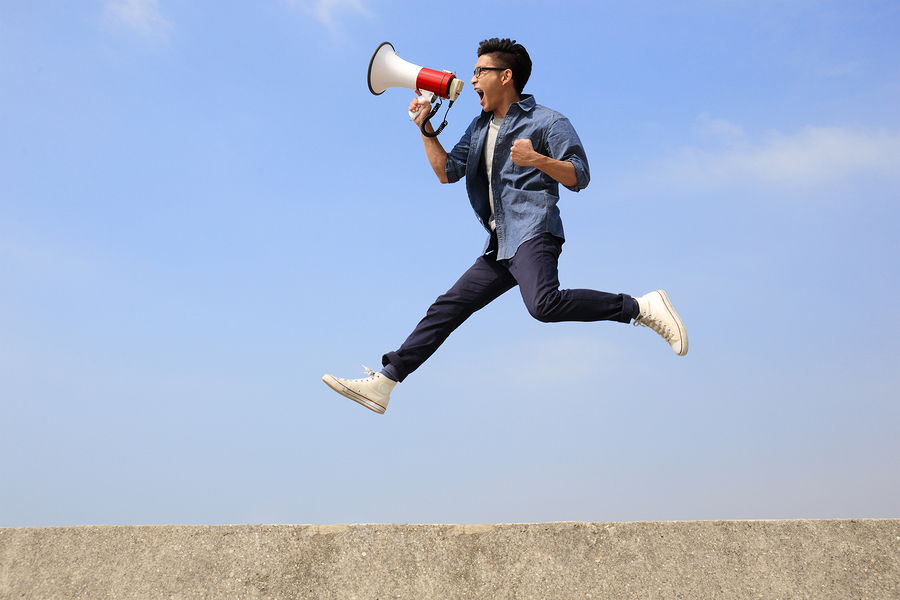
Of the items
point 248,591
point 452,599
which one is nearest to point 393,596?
point 452,599

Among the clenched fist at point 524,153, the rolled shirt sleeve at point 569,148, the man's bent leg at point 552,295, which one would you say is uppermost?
the rolled shirt sleeve at point 569,148

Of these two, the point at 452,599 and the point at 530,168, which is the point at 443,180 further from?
the point at 452,599

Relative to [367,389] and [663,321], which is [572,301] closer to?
[663,321]

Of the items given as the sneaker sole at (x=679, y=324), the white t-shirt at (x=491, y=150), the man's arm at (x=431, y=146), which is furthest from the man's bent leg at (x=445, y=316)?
the sneaker sole at (x=679, y=324)

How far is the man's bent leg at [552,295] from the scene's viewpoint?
4.30m

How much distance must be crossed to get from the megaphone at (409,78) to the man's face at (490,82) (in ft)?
0.41

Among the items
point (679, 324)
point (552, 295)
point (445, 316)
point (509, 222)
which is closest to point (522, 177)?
point (509, 222)

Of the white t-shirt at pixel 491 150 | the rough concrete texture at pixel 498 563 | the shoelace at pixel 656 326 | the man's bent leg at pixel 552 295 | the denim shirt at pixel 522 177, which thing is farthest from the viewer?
the white t-shirt at pixel 491 150

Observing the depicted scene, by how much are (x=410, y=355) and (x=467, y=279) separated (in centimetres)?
55

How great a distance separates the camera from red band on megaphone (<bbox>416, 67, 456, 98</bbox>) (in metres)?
4.66

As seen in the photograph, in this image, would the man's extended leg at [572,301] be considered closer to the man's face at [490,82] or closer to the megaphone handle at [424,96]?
the man's face at [490,82]

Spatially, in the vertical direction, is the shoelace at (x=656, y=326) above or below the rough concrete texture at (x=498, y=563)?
above

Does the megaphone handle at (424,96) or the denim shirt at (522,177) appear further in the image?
the megaphone handle at (424,96)

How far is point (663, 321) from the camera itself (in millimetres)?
4516
